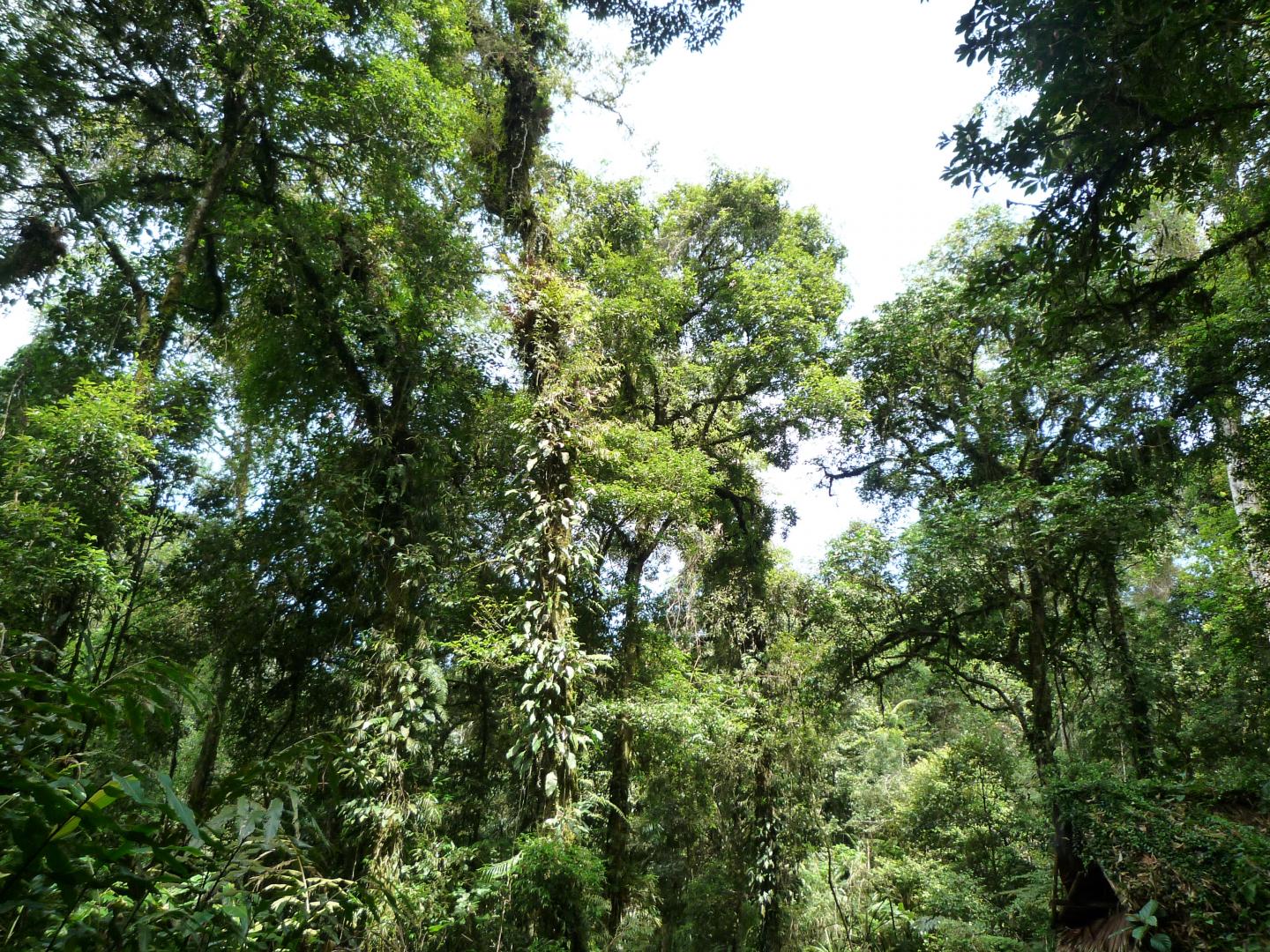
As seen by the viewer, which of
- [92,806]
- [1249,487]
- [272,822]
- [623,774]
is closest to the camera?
[92,806]

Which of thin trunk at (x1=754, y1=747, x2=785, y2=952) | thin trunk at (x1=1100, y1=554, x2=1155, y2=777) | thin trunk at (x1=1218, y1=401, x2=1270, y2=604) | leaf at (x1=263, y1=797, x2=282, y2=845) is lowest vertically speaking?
thin trunk at (x1=754, y1=747, x2=785, y2=952)

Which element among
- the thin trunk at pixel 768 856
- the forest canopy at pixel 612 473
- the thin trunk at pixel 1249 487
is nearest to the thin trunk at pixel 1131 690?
the forest canopy at pixel 612 473

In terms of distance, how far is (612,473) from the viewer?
8.03 meters

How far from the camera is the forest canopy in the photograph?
469cm

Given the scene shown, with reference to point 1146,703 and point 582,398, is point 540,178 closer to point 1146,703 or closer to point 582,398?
point 582,398

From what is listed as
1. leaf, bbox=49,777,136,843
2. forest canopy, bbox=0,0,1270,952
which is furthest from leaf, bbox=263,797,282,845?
forest canopy, bbox=0,0,1270,952

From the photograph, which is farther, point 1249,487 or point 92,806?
point 1249,487

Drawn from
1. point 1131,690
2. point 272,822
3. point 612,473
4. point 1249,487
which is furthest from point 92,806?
point 1249,487

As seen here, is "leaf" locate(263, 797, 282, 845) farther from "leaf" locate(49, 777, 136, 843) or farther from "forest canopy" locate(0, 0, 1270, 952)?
"forest canopy" locate(0, 0, 1270, 952)

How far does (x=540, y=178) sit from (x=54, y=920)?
29.2 ft

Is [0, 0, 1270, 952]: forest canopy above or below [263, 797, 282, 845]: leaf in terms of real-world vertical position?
above

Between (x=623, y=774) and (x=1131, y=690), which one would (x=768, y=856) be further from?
(x=1131, y=690)

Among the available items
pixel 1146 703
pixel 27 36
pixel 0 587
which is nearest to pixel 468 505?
pixel 0 587

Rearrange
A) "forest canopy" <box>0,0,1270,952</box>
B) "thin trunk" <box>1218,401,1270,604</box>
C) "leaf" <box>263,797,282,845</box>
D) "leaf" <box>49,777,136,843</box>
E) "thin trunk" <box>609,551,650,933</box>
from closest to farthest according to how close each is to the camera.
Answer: "leaf" <box>49,777,136,843</box>, "leaf" <box>263,797,282,845</box>, "forest canopy" <box>0,0,1270,952</box>, "thin trunk" <box>1218,401,1270,604</box>, "thin trunk" <box>609,551,650,933</box>
